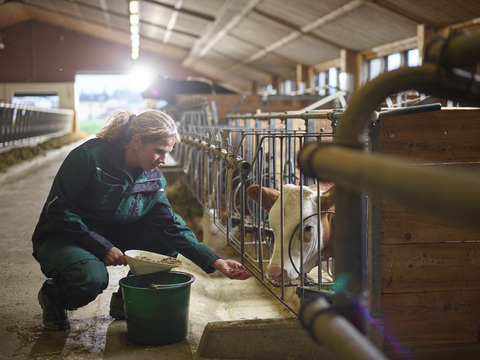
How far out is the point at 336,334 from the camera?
23.4 inches

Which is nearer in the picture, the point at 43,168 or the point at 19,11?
A: the point at 43,168

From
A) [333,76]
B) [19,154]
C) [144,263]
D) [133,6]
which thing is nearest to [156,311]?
[144,263]

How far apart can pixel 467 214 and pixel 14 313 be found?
2.56 metres

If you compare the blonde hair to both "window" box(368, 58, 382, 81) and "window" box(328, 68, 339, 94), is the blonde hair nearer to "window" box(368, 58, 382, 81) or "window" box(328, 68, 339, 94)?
"window" box(368, 58, 382, 81)

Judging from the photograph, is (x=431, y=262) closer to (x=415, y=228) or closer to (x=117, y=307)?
(x=415, y=228)

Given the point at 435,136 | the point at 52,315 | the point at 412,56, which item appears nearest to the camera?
the point at 435,136

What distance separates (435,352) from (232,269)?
3.27 feet

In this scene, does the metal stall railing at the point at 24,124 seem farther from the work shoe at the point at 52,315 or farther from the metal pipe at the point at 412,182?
the metal pipe at the point at 412,182

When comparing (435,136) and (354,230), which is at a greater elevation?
(435,136)

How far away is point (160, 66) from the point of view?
23.6 meters

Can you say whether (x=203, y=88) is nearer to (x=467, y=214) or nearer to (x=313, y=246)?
(x=313, y=246)

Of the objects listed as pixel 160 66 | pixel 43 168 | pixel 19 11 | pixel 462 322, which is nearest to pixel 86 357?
pixel 462 322

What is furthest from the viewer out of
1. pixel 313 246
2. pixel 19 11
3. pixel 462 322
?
pixel 19 11

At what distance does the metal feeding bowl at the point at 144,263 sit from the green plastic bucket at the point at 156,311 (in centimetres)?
7
